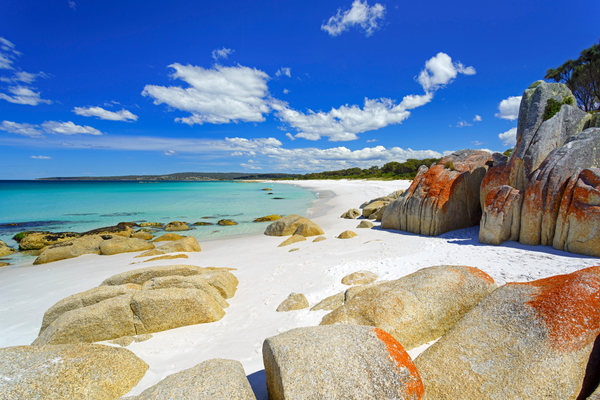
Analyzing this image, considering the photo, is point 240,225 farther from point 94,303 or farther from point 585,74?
point 585,74

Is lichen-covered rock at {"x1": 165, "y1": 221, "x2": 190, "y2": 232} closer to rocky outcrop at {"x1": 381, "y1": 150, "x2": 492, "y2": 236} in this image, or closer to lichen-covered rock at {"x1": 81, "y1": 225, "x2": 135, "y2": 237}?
lichen-covered rock at {"x1": 81, "y1": 225, "x2": 135, "y2": 237}

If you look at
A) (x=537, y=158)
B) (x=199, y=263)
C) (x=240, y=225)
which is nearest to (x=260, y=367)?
(x=199, y=263)

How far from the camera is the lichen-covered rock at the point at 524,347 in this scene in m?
2.68

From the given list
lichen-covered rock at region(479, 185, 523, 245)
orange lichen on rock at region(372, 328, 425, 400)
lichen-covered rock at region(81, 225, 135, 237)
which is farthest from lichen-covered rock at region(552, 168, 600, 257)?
lichen-covered rock at region(81, 225, 135, 237)

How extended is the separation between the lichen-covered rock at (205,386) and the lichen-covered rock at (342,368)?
0.35 meters

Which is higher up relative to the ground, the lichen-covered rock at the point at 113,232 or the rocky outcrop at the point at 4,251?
the lichen-covered rock at the point at 113,232

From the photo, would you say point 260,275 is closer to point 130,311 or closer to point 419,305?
point 130,311

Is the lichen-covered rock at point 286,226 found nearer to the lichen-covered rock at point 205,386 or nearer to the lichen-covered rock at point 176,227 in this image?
the lichen-covered rock at point 176,227

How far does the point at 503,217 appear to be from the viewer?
913 cm

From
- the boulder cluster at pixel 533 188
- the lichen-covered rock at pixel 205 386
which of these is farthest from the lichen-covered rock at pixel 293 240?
the lichen-covered rock at pixel 205 386

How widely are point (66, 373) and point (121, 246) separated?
453 inches

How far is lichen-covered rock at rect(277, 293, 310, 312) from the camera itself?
5.78 meters

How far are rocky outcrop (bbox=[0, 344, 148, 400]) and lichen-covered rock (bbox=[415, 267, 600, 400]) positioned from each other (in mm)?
3785

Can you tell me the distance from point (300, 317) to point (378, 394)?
3.08 metres
